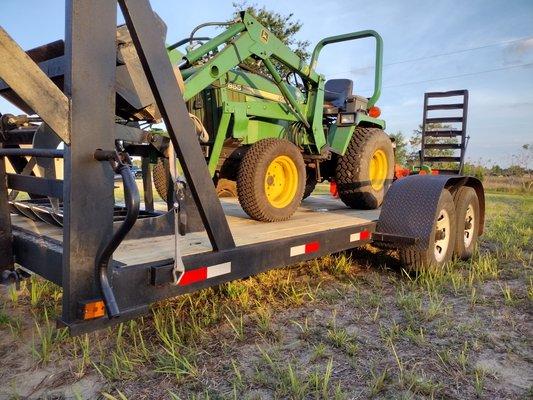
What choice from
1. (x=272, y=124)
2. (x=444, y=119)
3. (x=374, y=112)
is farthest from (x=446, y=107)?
(x=272, y=124)

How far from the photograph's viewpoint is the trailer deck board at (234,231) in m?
2.28

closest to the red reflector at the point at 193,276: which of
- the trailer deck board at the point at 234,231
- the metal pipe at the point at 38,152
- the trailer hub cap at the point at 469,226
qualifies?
the trailer deck board at the point at 234,231

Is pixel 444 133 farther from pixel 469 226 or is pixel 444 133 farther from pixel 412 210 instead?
pixel 412 210

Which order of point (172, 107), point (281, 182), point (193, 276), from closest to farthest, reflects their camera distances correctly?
point (172, 107), point (193, 276), point (281, 182)

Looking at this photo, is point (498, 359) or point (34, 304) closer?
point (498, 359)

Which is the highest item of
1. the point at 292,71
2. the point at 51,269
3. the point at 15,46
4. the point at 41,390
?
the point at 292,71

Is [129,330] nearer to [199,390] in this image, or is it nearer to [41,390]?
[41,390]

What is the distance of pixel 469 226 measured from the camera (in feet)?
15.3

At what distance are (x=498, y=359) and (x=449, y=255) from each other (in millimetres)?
1773

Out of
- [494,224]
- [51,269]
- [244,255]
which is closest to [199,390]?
[244,255]

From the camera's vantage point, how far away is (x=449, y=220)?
3.96m

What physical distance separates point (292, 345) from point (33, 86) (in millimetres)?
1855

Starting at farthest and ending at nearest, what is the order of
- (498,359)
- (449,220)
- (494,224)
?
(494,224), (449,220), (498,359)

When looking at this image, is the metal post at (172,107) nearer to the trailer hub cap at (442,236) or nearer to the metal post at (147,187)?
the metal post at (147,187)
